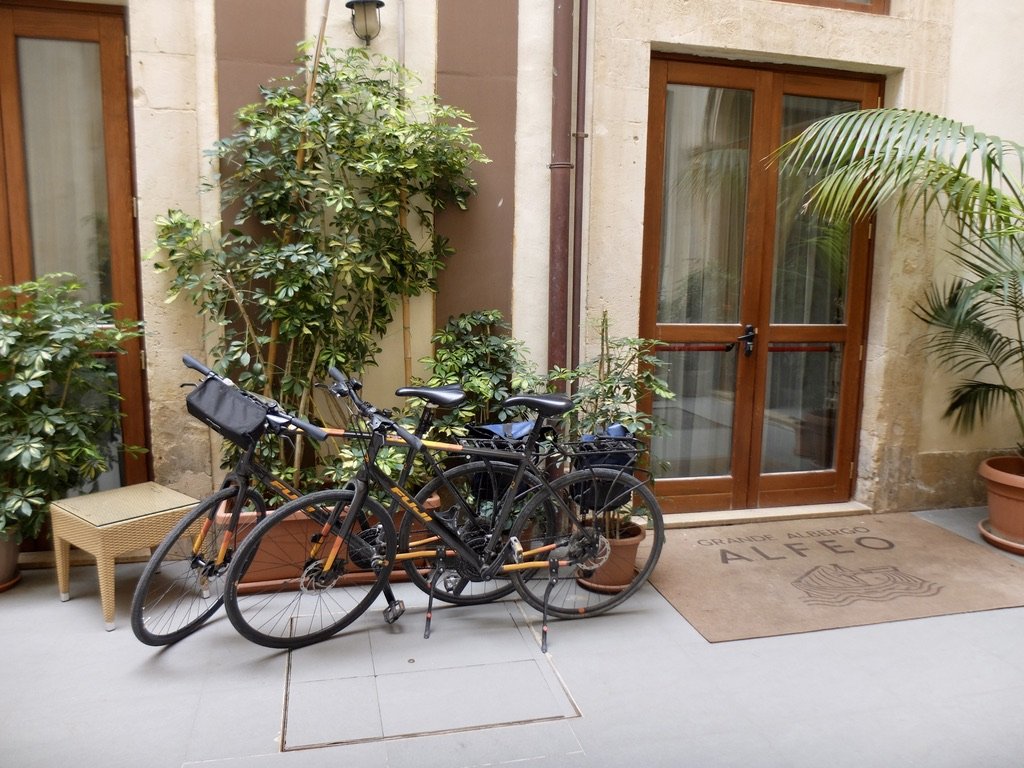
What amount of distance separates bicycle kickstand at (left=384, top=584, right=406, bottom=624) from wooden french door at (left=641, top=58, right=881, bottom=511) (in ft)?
6.08

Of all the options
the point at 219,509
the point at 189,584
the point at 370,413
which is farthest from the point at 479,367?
the point at 189,584

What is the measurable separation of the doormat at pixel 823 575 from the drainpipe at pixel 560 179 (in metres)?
1.31

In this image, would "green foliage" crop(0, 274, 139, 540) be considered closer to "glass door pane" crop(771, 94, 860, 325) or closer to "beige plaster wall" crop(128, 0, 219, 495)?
"beige plaster wall" crop(128, 0, 219, 495)

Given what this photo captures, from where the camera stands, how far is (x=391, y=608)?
325 centimetres

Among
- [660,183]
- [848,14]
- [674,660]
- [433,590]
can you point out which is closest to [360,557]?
[433,590]

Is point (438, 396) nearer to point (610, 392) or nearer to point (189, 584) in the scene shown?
point (610, 392)

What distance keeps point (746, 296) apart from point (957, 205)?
116 cm

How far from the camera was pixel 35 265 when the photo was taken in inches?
152

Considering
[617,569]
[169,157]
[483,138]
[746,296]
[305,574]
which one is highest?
[483,138]

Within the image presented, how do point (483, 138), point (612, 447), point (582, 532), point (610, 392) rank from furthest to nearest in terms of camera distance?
point (483, 138)
point (610, 392)
point (612, 447)
point (582, 532)

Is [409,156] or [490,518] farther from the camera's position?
[409,156]

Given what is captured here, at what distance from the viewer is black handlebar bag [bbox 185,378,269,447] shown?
2.89 metres

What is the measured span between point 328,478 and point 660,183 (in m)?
2.43

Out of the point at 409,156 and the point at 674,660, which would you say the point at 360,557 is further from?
the point at 409,156
